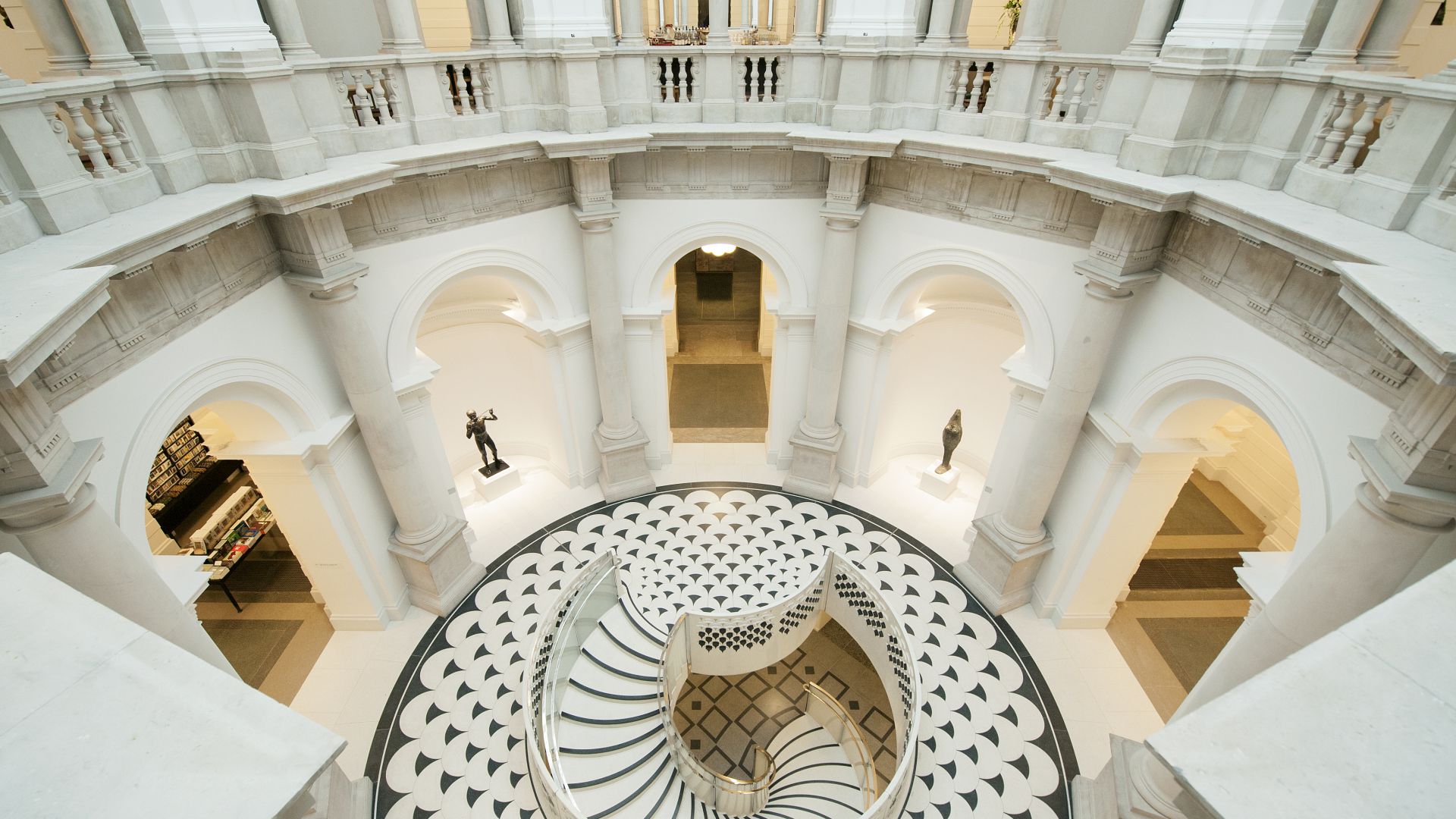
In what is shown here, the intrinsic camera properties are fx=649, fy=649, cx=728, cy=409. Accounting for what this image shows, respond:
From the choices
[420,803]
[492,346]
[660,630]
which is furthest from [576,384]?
[420,803]

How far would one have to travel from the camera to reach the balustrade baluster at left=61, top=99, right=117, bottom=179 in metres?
5.57

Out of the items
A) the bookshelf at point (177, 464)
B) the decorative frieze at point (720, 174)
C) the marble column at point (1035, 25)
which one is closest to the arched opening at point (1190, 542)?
the marble column at point (1035, 25)

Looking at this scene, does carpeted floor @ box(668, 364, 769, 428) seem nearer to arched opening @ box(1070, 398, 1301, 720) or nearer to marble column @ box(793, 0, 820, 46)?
arched opening @ box(1070, 398, 1301, 720)

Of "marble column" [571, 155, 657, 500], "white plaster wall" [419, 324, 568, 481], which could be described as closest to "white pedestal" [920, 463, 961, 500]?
"marble column" [571, 155, 657, 500]

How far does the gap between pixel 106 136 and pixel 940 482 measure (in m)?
12.2

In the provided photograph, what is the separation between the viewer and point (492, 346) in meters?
12.6

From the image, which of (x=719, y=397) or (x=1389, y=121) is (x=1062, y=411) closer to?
(x=1389, y=121)

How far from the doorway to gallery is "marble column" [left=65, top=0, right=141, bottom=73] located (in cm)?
737

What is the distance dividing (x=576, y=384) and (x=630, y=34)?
5629mm

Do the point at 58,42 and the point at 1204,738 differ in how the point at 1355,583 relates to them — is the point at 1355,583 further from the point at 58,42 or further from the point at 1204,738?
the point at 58,42

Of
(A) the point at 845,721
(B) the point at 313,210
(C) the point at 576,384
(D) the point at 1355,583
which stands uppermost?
(B) the point at 313,210

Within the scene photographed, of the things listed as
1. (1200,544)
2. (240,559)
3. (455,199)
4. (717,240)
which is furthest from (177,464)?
(1200,544)

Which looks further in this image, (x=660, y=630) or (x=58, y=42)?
(x=660, y=630)

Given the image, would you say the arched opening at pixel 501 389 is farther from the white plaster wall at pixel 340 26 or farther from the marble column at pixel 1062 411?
the marble column at pixel 1062 411
